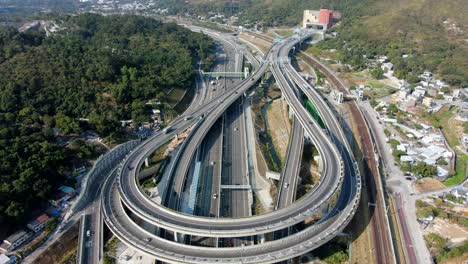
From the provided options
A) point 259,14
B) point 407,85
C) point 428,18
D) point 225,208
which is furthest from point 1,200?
point 259,14

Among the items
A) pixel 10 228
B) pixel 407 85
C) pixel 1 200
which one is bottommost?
pixel 10 228

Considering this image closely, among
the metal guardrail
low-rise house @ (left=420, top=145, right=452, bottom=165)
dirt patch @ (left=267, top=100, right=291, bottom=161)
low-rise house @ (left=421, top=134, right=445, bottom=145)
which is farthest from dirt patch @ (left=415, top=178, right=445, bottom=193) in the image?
the metal guardrail

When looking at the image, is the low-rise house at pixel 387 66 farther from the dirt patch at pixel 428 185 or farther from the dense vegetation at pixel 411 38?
the dirt patch at pixel 428 185

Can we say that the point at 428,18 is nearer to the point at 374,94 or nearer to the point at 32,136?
the point at 374,94

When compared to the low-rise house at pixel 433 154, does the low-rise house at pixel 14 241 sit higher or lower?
lower

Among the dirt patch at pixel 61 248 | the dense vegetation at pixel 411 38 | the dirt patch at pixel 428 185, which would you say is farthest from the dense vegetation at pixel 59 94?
the dense vegetation at pixel 411 38

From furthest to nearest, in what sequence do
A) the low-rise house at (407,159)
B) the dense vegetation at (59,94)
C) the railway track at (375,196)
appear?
1. the low-rise house at (407,159)
2. the dense vegetation at (59,94)
3. the railway track at (375,196)
